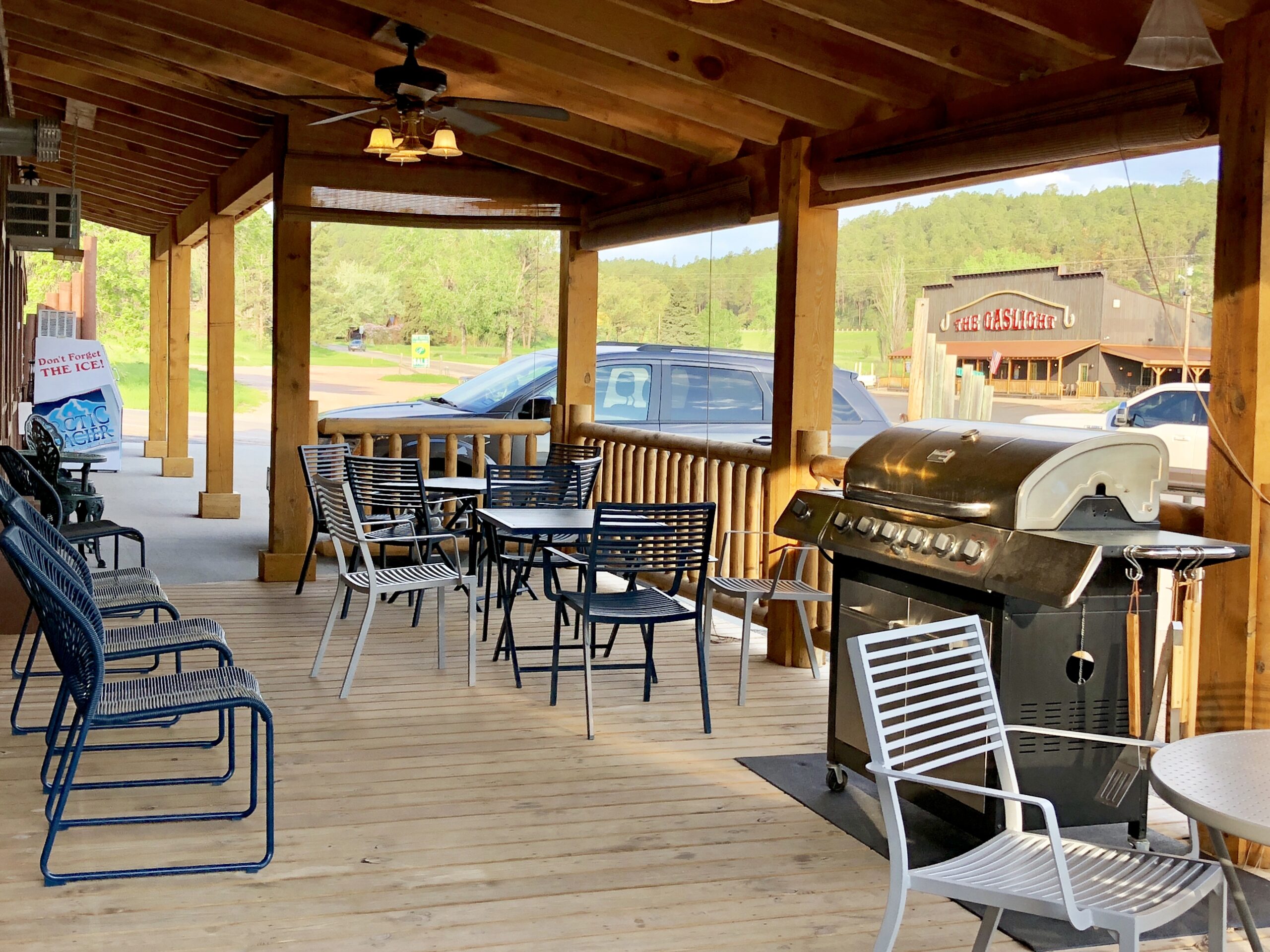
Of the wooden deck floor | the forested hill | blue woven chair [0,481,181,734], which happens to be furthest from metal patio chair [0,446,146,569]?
the forested hill

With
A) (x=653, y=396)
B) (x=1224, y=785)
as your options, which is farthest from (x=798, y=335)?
(x=1224, y=785)

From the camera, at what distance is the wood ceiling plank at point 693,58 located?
515 cm

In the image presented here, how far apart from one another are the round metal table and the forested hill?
1.93 m

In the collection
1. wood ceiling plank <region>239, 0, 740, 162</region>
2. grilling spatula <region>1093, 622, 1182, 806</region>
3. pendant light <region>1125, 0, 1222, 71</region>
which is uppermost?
wood ceiling plank <region>239, 0, 740, 162</region>

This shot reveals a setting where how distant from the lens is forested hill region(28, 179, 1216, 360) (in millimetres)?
5473

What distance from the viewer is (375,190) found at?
775 centimetres

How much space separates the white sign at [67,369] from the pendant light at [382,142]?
8170 mm

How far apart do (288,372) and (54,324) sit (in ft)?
30.2

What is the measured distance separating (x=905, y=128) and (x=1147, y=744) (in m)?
3.00

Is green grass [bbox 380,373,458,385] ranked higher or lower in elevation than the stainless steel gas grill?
higher

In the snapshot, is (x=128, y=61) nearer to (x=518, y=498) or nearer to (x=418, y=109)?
(x=418, y=109)

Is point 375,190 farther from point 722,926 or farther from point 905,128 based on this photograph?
point 722,926

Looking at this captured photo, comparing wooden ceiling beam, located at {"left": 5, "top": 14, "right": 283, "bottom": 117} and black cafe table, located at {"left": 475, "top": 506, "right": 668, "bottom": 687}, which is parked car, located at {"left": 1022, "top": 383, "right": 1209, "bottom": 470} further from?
wooden ceiling beam, located at {"left": 5, "top": 14, "right": 283, "bottom": 117}

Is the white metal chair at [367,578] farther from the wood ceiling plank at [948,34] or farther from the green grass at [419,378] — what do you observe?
the green grass at [419,378]
